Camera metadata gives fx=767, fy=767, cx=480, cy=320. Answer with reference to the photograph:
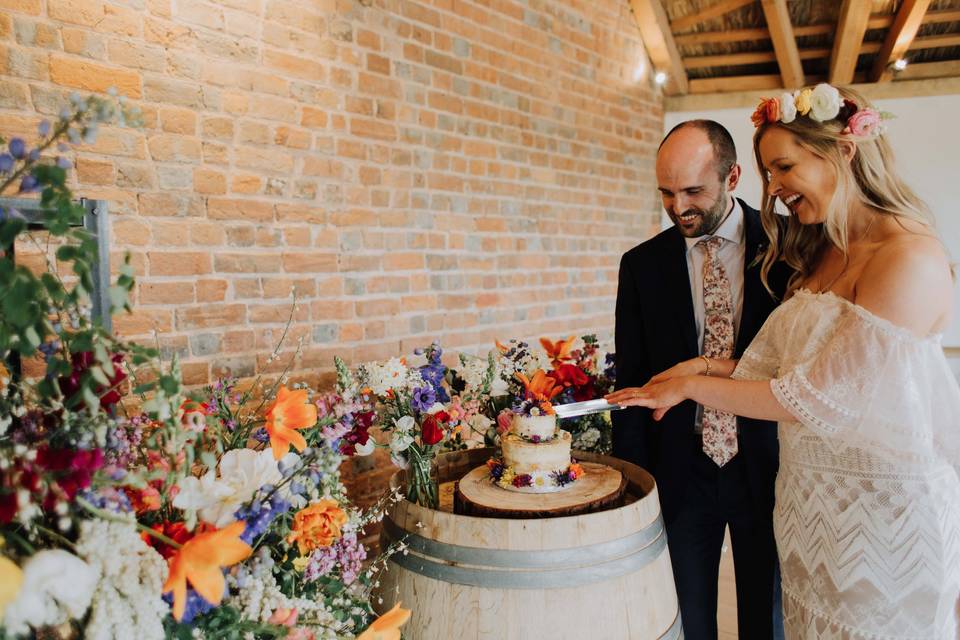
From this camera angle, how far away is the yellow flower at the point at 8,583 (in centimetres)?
77

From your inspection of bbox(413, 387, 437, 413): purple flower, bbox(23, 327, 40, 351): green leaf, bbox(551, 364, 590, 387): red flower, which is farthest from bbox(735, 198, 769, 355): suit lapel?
bbox(23, 327, 40, 351): green leaf

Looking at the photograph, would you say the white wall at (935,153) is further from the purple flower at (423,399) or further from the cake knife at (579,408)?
the purple flower at (423,399)

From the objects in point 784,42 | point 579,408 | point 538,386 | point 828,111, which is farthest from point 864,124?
point 784,42

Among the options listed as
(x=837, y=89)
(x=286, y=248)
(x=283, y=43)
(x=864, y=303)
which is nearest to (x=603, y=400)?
(x=864, y=303)

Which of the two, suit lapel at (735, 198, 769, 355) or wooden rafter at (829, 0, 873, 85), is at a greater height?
wooden rafter at (829, 0, 873, 85)

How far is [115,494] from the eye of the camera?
94 centimetres

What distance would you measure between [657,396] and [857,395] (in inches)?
16.8

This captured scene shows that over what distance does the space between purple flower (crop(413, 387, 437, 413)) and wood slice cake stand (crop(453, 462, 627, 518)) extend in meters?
0.18

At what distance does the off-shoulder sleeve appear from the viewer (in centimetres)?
157

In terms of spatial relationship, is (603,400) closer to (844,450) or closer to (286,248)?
(844,450)

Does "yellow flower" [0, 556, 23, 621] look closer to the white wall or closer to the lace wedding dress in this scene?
the lace wedding dress

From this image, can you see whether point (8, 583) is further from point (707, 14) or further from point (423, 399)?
point (707, 14)

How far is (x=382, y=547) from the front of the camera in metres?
1.55

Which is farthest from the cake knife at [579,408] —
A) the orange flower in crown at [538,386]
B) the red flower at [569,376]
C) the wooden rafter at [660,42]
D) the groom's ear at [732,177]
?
the wooden rafter at [660,42]
